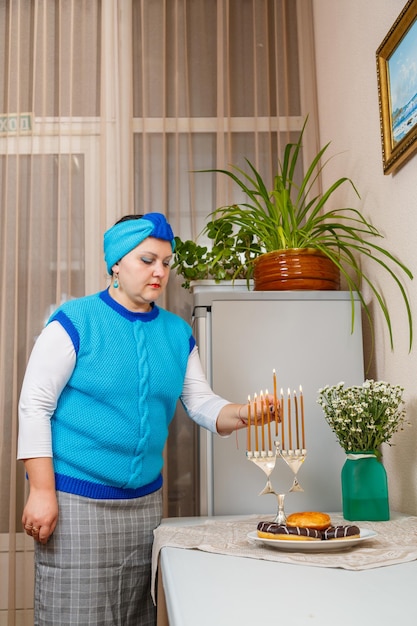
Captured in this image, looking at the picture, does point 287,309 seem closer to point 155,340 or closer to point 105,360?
point 155,340

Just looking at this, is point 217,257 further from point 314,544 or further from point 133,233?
point 314,544

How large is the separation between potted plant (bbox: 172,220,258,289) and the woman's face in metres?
0.40

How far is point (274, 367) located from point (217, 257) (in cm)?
40

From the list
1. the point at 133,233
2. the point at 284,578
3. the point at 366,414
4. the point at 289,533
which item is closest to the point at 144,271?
the point at 133,233

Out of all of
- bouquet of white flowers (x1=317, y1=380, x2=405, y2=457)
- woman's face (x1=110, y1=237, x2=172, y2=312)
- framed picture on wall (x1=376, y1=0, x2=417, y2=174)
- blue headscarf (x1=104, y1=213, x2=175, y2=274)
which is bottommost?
bouquet of white flowers (x1=317, y1=380, x2=405, y2=457)

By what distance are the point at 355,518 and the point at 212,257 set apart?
944 millimetres

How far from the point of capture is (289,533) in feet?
3.74


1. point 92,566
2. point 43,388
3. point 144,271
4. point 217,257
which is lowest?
point 92,566

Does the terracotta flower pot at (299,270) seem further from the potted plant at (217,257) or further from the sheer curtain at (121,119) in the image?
the sheer curtain at (121,119)

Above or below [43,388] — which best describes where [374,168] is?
above

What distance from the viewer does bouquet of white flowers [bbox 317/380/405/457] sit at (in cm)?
148

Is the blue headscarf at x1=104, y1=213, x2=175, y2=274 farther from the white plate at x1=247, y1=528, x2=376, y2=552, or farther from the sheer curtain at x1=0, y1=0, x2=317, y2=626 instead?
the sheer curtain at x1=0, y1=0, x2=317, y2=626

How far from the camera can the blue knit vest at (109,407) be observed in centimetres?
152

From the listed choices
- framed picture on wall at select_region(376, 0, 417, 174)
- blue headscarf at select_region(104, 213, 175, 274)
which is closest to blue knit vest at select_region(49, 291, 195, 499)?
blue headscarf at select_region(104, 213, 175, 274)
